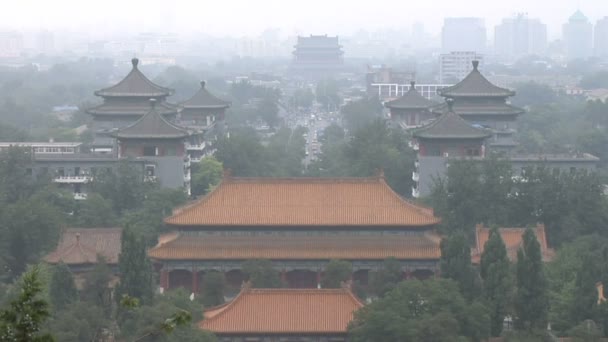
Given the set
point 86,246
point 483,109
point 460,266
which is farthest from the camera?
point 483,109

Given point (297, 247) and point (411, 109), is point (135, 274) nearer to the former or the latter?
point (297, 247)

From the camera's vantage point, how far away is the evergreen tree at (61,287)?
30.4m

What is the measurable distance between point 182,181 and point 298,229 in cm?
1505

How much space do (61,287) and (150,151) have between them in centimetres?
2005

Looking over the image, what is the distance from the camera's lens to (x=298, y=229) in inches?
1404

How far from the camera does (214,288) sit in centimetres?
3325

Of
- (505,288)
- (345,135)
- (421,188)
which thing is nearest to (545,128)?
(345,135)

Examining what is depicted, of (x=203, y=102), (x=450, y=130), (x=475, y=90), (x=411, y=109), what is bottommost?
(x=450, y=130)

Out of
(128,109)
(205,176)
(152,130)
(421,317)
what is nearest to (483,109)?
(205,176)

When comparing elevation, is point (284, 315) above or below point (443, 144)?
below

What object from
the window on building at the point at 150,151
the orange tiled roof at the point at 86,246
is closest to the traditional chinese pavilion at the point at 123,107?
the window on building at the point at 150,151

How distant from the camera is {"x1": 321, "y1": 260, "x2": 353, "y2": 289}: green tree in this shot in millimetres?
33688

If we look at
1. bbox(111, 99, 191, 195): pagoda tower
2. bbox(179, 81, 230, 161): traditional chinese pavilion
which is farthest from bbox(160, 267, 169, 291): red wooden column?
bbox(179, 81, 230, 161): traditional chinese pavilion

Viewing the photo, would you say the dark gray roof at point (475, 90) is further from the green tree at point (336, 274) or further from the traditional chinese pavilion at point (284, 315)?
the traditional chinese pavilion at point (284, 315)
